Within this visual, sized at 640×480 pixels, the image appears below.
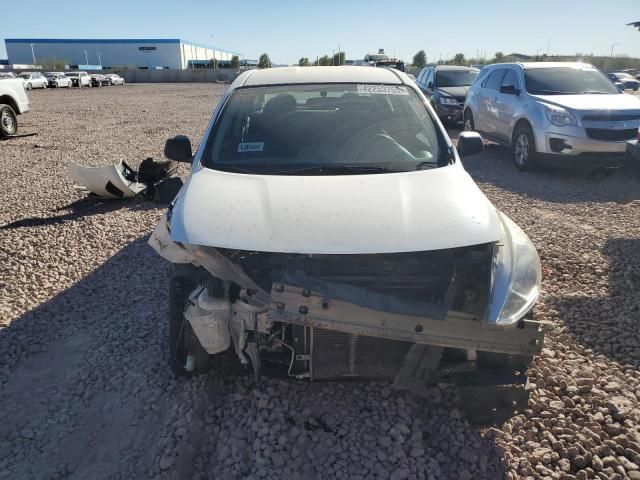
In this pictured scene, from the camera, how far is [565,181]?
8.04 metres

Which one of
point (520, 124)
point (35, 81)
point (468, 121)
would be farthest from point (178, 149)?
point (35, 81)

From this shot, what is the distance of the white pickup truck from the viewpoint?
40.1 ft

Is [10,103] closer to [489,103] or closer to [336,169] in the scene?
[489,103]

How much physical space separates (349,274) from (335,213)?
1.10 feet

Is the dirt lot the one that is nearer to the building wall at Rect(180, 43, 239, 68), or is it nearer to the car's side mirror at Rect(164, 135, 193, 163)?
the car's side mirror at Rect(164, 135, 193, 163)

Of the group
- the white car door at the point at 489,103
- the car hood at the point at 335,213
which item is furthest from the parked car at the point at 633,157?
the car hood at the point at 335,213

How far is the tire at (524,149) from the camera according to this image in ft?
27.1

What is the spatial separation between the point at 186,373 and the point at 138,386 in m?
0.33

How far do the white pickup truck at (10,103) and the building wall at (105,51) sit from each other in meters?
83.0

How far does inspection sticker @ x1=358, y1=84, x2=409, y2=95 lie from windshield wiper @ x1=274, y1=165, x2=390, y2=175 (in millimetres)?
1025

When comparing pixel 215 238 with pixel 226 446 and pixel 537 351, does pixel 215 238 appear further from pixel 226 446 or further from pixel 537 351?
pixel 537 351

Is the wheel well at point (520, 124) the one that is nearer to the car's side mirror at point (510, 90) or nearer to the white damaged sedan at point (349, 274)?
the car's side mirror at point (510, 90)

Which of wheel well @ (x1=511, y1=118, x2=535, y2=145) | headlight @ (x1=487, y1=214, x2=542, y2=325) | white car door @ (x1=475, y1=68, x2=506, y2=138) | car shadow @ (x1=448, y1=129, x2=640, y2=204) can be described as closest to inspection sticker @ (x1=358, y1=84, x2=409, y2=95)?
headlight @ (x1=487, y1=214, x2=542, y2=325)

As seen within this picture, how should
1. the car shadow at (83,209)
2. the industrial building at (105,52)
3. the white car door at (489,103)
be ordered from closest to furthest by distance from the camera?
the car shadow at (83,209)
the white car door at (489,103)
the industrial building at (105,52)
